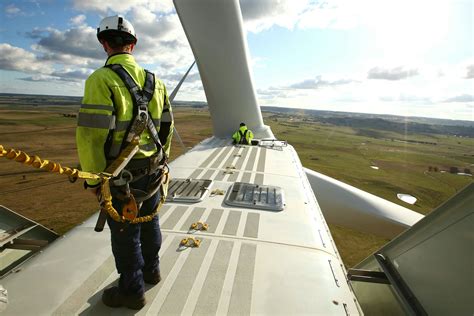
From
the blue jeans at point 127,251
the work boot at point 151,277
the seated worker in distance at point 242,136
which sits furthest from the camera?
the seated worker in distance at point 242,136

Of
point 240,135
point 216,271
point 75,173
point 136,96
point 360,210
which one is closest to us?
point 75,173

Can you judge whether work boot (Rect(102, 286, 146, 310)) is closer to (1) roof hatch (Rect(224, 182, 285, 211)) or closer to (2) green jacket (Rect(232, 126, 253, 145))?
(1) roof hatch (Rect(224, 182, 285, 211))

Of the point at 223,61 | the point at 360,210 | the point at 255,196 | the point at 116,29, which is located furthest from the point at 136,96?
the point at 223,61

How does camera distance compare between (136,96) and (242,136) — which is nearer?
(136,96)

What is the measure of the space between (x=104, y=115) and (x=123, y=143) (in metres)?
0.31

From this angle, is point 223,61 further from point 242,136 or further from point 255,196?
point 255,196

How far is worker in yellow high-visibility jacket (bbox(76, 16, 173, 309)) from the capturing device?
214 centimetres

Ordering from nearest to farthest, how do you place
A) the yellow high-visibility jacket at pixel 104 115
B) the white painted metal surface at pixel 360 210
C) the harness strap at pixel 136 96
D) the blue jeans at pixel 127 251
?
the yellow high-visibility jacket at pixel 104 115 < the harness strap at pixel 136 96 < the blue jeans at pixel 127 251 < the white painted metal surface at pixel 360 210

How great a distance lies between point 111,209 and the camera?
2.25 metres

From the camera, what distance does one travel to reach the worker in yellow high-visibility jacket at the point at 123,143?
2141 millimetres

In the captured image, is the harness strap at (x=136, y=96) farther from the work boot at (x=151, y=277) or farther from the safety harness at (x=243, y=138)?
the safety harness at (x=243, y=138)

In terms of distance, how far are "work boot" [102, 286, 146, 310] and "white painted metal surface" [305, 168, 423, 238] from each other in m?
7.24

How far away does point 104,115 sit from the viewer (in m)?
2.11

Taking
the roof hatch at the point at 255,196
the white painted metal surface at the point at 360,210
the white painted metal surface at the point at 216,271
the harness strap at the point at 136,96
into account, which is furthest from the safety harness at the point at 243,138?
the harness strap at the point at 136,96
